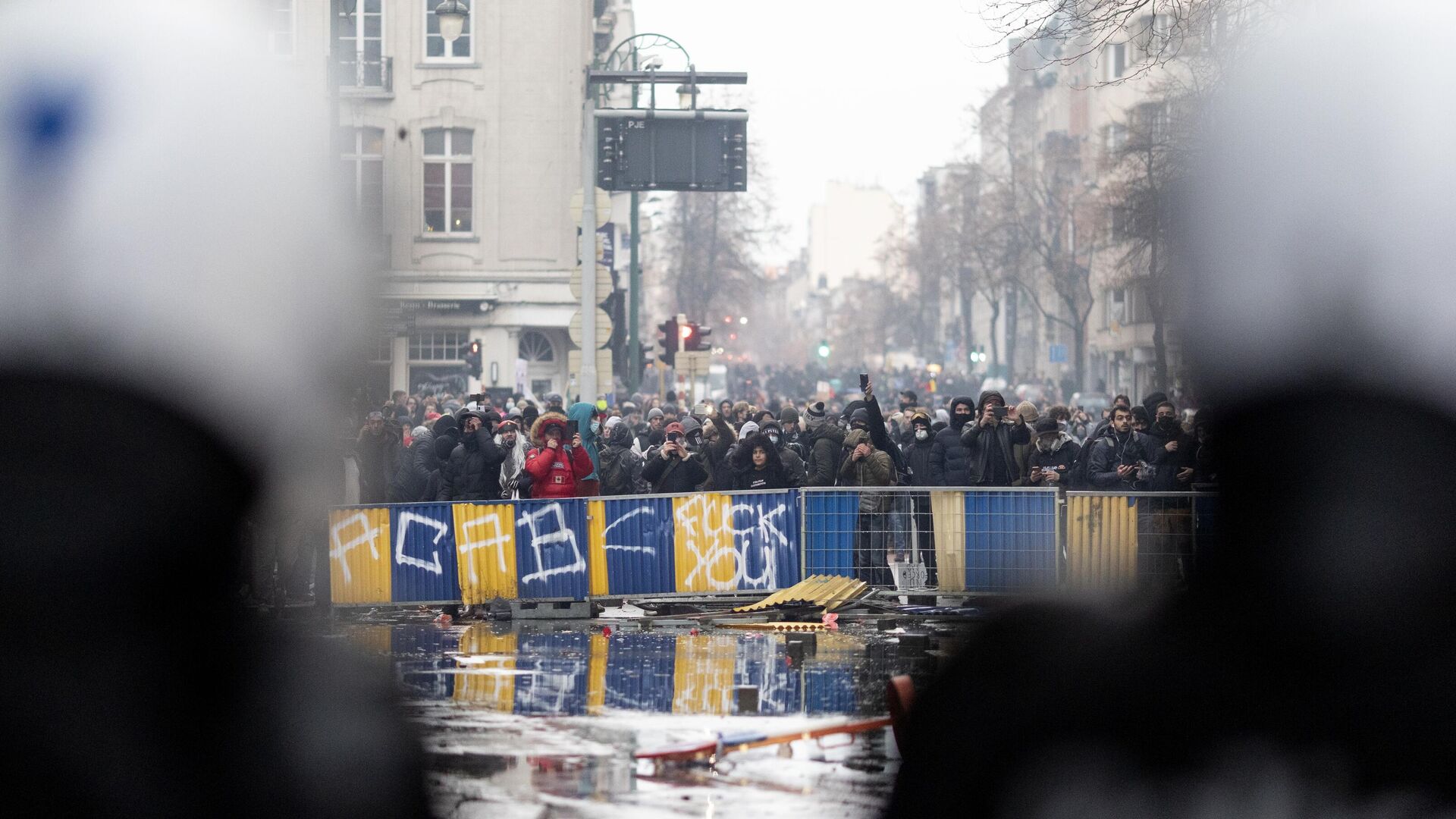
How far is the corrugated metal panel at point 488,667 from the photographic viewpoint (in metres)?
11.3

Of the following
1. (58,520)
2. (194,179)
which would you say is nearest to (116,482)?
(58,520)

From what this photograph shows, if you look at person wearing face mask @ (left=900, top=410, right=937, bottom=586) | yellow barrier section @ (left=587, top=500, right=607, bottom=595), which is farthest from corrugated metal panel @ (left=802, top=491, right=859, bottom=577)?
yellow barrier section @ (left=587, top=500, right=607, bottom=595)

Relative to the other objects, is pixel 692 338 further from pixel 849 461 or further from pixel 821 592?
pixel 821 592

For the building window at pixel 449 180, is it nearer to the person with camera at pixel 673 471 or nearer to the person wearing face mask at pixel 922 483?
the person wearing face mask at pixel 922 483

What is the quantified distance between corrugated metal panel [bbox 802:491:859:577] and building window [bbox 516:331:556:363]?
95.5ft

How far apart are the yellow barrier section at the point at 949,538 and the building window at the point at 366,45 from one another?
92.3ft

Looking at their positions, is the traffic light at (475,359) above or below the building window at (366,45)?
below

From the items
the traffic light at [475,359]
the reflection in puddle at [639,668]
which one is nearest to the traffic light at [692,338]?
the traffic light at [475,359]

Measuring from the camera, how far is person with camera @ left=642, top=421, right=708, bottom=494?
56.3 feet

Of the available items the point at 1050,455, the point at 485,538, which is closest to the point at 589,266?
the point at 1050,455

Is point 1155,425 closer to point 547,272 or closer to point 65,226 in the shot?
point 65,226

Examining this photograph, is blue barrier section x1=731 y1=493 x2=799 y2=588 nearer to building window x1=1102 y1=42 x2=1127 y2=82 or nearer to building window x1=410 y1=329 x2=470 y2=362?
building window x1=410 y1=329 x2=470 y2=362

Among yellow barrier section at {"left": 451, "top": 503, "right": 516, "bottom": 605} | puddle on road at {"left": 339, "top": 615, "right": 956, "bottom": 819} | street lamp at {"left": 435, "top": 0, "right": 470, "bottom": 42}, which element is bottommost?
puddle on road at {"left": 339, "top": 615, "right": 956, "bottom": 819}

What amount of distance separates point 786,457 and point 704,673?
568cm
